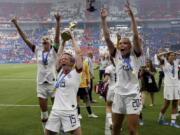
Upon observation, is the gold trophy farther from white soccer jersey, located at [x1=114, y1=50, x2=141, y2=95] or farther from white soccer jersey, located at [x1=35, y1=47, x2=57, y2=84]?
white soccer jersey, located at [x1=35, y1=47, x2=57, y2=84]

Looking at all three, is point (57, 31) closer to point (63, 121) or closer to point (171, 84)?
point (63, 121)

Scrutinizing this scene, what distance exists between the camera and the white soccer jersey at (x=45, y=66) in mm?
10055

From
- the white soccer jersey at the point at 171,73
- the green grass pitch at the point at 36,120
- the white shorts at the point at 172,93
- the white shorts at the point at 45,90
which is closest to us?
the white shorts at the point at 45,90

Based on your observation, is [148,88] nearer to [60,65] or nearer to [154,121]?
[154,121]

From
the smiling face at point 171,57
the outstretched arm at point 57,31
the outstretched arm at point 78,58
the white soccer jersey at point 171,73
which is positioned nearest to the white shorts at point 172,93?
the white soccer jersey at point 171,73

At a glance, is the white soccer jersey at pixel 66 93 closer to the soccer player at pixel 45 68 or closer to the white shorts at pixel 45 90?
the soccer player at pixel 45 68

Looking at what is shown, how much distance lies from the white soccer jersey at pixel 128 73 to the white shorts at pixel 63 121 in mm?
1155

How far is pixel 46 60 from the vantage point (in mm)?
10070

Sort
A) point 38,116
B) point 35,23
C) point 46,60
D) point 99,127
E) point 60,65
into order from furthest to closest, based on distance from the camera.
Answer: point 35,23 < point 38,116 < point 99,127 < point 46,60 < point 60,65

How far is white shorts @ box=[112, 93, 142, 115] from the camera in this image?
7.47 m

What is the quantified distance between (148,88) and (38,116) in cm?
442

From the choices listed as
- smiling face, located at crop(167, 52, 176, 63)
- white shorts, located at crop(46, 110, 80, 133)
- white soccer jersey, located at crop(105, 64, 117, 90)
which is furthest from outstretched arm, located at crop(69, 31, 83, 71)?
smiling face, located at crop(167, 52, 176, 63)

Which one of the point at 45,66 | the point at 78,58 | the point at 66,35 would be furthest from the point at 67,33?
the point at 45,66

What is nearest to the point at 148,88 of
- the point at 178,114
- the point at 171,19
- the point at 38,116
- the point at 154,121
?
the point at 178,114
